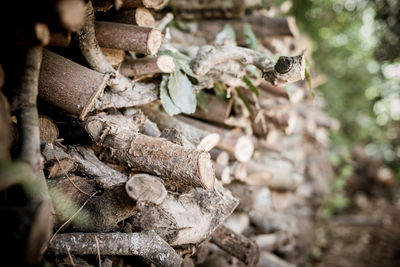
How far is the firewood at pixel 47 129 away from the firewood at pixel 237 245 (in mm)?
1154

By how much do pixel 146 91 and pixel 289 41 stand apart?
2309 mm

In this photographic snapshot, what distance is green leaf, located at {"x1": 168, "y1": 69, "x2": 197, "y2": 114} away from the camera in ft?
5.26

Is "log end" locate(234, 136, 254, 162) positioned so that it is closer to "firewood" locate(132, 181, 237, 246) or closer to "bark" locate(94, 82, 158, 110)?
"firewood" locate(132, 181, 237, 246)

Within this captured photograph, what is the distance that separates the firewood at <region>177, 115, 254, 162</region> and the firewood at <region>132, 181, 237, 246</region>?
47 cm

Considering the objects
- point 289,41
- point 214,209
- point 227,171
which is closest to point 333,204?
point 289,41

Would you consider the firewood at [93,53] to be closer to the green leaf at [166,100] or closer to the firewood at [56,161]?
the green leaf at [166,100]

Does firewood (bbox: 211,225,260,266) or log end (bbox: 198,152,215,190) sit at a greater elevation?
log end (bbox: 198,152,215,190)

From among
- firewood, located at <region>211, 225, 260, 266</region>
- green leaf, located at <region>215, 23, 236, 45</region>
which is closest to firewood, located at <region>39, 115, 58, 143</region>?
firewood, located at <region>211, 225, 260, 266</region>

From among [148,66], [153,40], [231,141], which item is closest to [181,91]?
[148,66]

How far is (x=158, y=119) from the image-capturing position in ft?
6.04

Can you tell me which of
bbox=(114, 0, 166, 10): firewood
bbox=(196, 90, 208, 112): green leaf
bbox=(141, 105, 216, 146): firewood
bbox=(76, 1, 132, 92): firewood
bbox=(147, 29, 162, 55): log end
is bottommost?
bbox=(141, 105, 216, 146): firewood

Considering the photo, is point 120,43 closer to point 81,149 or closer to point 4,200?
point 81,149

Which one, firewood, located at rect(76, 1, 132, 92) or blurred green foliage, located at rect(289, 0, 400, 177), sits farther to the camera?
blurred green foliage, located at rect(289, 0, 400, 177)

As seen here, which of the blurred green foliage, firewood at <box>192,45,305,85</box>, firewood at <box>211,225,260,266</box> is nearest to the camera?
firewood at <box>192,45,305,85</box>
